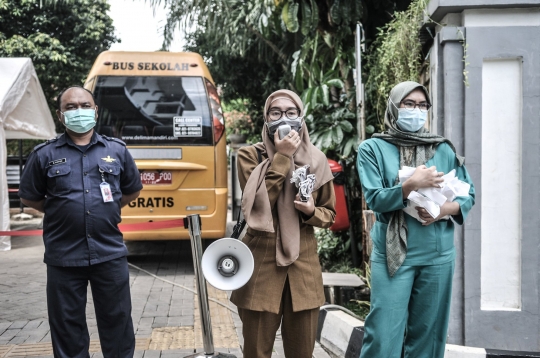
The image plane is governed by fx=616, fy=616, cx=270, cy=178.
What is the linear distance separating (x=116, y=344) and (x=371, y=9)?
5577mm

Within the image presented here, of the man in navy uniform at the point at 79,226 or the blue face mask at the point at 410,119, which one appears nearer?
the blue face mask at the point at 410,119

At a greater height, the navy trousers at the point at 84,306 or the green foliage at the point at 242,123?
the green foliage at the point at 242,123

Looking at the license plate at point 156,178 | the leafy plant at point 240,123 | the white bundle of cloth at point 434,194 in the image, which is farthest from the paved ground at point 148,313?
the leafy plant at point 240,123

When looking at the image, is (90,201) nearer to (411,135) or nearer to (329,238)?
(411,135)

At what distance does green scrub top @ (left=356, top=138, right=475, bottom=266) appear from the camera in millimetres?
3230

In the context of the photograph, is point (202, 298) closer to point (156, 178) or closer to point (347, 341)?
point (347, 341)

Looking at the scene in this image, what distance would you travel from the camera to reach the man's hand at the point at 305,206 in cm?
309

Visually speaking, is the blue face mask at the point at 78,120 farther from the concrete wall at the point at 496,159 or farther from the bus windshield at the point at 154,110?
the bus windshield at the point at 154,110

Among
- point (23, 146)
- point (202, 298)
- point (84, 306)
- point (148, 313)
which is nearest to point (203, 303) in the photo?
point (202, 298)

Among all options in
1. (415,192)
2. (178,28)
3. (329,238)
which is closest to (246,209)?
(415,192)

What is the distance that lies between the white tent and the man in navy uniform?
6599 mm

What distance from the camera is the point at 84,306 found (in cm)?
375

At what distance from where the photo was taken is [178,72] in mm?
8094

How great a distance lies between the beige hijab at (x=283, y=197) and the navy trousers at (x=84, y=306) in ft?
3.75
